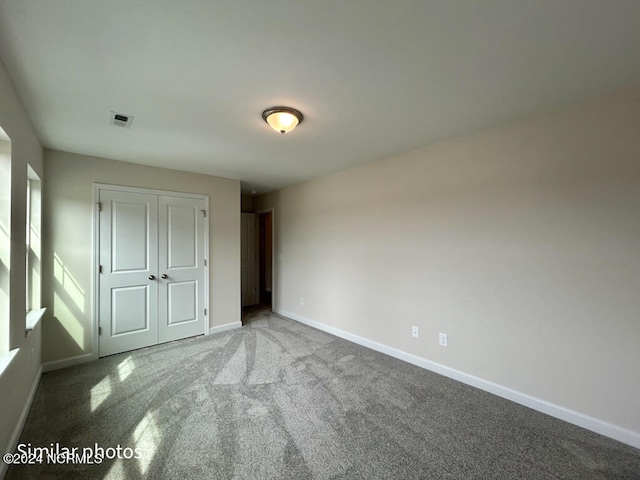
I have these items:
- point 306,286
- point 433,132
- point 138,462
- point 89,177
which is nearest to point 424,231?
point 433,132

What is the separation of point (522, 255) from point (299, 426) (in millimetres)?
2285

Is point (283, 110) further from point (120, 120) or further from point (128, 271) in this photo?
point (128, 271)

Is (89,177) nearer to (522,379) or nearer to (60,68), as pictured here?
(60,68)

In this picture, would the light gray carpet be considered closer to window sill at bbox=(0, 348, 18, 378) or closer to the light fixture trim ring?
window sill at bbox=(0, 348, 18, 378)

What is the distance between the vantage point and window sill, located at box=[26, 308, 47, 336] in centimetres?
225

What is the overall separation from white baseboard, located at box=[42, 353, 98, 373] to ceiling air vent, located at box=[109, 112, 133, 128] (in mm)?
2610

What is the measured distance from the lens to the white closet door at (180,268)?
3.64m

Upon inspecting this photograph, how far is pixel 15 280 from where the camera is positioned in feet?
6.02

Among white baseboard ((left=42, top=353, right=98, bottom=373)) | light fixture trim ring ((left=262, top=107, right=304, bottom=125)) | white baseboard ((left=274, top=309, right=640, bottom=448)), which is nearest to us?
white baseboard ((left=274, top=309, right=640, bottom=448))

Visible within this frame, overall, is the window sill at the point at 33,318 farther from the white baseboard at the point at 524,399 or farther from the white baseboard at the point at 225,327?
the white baseboard at the point at 524,399

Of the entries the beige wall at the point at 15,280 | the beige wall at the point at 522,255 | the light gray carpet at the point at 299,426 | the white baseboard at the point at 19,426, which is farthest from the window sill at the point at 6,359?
the beige wall at the point at 522,255

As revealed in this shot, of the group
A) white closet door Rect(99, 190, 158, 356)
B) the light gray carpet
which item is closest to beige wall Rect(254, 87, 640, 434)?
the light gray carpet

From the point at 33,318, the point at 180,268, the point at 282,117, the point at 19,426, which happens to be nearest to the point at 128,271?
the point at 180,268

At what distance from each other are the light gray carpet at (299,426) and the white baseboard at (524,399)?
8 cm
